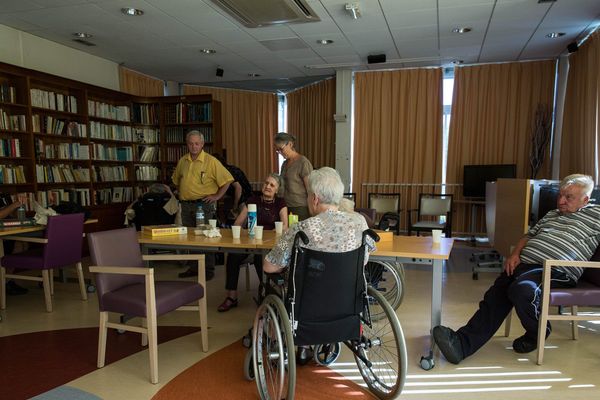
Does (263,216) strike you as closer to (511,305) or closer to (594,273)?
(511,305)

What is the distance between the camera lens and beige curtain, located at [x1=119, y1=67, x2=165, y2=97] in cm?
633

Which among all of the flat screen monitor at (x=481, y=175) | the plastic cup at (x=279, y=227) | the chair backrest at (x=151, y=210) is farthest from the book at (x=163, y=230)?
the flat screen monitor at (x=481, y=175)

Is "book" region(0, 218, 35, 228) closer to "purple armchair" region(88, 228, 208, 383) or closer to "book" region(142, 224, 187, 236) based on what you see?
"book" region(142, 224, 187, 236)

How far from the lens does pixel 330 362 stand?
2.41 metres

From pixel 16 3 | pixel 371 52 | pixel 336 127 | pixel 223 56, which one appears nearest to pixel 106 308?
pixel 16 3

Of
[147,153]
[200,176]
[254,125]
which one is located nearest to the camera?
[200,176]

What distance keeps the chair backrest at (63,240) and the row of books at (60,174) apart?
1.81 meters

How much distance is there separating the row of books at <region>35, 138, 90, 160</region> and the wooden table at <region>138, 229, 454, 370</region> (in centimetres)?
291

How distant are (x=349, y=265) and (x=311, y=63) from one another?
5050 mm

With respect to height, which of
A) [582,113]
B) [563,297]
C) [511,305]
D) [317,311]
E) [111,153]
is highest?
[582,113]

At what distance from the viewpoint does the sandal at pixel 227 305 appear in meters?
3.30

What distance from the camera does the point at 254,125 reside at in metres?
8.14

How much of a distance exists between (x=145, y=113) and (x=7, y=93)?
209cm

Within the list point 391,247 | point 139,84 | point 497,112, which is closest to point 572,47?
point 497,112
